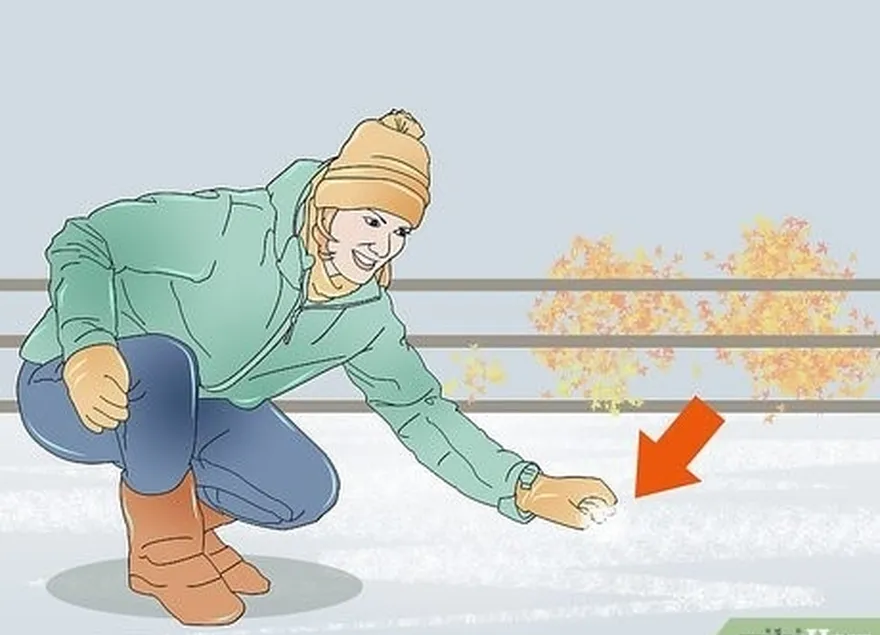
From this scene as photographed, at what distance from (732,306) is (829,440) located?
3.82 ft

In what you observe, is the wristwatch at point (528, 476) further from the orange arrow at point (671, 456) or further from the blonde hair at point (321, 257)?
the orange arrow at point (671, 456)

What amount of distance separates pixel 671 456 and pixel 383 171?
1.72 meters

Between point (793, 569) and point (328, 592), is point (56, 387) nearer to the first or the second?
point (328, 592)

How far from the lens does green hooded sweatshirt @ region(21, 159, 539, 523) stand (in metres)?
3.91

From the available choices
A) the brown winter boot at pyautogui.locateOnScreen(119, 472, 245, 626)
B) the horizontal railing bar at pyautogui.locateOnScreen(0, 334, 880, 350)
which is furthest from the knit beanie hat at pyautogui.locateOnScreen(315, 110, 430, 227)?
the horizontal railing bar at pyautogui.locateOnScreen(0, 334, 880, 350)

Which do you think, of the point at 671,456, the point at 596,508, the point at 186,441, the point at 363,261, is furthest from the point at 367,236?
the point at 671,456

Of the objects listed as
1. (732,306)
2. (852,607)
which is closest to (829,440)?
(732,306)

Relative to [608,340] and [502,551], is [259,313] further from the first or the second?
[608,340]

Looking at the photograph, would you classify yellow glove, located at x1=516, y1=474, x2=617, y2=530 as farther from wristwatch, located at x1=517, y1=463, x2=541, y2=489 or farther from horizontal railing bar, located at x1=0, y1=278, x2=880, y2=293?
horizontal railing bar, located at x1=0, y1=278, x2=880, y2=293

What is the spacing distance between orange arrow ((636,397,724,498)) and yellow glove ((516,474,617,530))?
90cm

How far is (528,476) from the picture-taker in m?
3.91

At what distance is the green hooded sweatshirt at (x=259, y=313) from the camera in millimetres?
3906

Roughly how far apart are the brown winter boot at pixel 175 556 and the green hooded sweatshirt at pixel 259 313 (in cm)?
26

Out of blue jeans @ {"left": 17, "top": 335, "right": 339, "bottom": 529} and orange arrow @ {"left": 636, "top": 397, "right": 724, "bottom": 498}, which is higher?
orange arrow @ {"left": 636, "top": 397, "right": 724, "bottom": 498}
